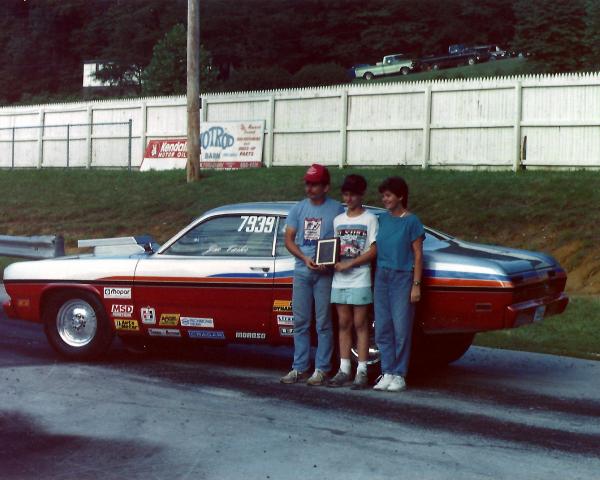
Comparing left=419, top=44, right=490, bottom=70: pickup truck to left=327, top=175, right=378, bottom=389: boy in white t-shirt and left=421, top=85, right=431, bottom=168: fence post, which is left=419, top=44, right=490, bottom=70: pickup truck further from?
left=327, top=175, right=378, bottom=389: boy in white t-shirt

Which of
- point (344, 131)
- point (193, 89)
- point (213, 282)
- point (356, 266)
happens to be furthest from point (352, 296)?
point (344, 131)

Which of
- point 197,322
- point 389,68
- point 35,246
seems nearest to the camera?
point 197,322

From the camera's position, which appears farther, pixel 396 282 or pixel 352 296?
pixel 352 296

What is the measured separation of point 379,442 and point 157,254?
3.66m

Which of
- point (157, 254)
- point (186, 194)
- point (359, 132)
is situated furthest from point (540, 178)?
point (157, 254)

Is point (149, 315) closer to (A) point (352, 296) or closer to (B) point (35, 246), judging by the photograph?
(A) point (352, 296)

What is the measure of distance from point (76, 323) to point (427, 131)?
17982 millimetres

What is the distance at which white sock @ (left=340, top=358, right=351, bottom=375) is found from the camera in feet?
29.7

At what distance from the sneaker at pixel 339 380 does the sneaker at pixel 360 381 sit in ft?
0.31

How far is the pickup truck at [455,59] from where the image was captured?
70500 millimetres

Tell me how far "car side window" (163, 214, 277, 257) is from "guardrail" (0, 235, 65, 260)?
24.3ft

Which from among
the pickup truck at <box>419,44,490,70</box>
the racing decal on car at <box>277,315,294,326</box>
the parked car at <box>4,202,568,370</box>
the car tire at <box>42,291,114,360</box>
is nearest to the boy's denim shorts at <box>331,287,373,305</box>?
the parked car at <box>4,202,568,370</box>

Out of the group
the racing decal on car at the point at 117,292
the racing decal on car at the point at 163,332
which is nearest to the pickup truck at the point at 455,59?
the racing decal on car at the point at 117,292

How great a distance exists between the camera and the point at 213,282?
378 inches
